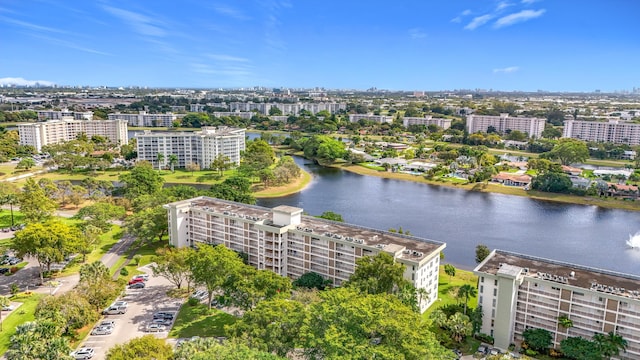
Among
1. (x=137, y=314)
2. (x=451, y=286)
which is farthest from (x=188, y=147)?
(x=451, y=286)

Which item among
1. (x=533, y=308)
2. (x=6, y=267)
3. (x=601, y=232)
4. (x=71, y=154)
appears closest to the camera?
(x=533, y=308)

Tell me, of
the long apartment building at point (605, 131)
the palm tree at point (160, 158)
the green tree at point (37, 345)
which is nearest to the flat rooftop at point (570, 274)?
the green tree at point (37, 345)

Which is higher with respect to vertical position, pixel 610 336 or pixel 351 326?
pixel 351 326

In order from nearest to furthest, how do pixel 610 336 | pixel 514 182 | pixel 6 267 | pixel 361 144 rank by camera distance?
1. pixel 610 336
2. pixel 6 267
3. pixel 514 182
4. pixel 361 144

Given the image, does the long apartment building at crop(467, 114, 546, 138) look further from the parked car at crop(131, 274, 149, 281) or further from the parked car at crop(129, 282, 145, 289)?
the parked car at crop(129, 282, 145, 289)

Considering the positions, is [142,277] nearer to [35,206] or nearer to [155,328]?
[155,328]

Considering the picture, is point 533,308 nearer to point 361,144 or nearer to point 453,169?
point 453,169

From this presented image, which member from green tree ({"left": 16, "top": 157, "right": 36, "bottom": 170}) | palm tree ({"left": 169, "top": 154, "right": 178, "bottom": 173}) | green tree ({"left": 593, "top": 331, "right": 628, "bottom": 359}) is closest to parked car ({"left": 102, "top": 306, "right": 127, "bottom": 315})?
green tree ({"left": 593, "top": 331, "right": 628, "bottom": 359})

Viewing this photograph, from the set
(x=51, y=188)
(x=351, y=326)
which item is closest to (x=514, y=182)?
(x=351, y=326)
